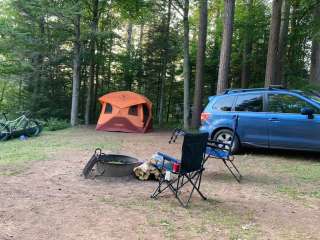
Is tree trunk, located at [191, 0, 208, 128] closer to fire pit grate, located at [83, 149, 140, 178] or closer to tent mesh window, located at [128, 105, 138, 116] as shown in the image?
tent mesh window, located at [128, 105, 138, 116]

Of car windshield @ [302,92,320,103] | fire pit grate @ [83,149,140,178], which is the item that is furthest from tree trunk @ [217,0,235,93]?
fire pit grate @ [83,149,140,178]

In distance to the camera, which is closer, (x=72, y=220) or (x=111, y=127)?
(x=72, y=220)

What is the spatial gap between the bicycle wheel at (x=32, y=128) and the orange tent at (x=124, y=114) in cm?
257

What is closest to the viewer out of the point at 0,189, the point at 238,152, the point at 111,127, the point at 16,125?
the point at 0,189

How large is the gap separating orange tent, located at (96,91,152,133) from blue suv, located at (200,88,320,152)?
598 centimetres

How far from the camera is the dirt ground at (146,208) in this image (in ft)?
14.2

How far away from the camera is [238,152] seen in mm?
9664

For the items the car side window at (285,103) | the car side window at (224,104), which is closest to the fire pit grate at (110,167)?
the car side window at (224,104)

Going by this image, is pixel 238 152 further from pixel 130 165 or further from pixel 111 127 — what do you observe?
pixel 111 127

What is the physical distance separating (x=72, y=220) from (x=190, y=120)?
44.4 ft

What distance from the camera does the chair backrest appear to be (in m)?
5.31

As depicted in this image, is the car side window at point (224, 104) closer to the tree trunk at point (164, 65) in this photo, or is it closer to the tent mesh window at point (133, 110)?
the tent mesh window at point (133, 110)

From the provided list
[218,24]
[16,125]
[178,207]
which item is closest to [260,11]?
[218,24]

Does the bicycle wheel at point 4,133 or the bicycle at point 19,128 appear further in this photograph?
the bicycle at point 19,128
